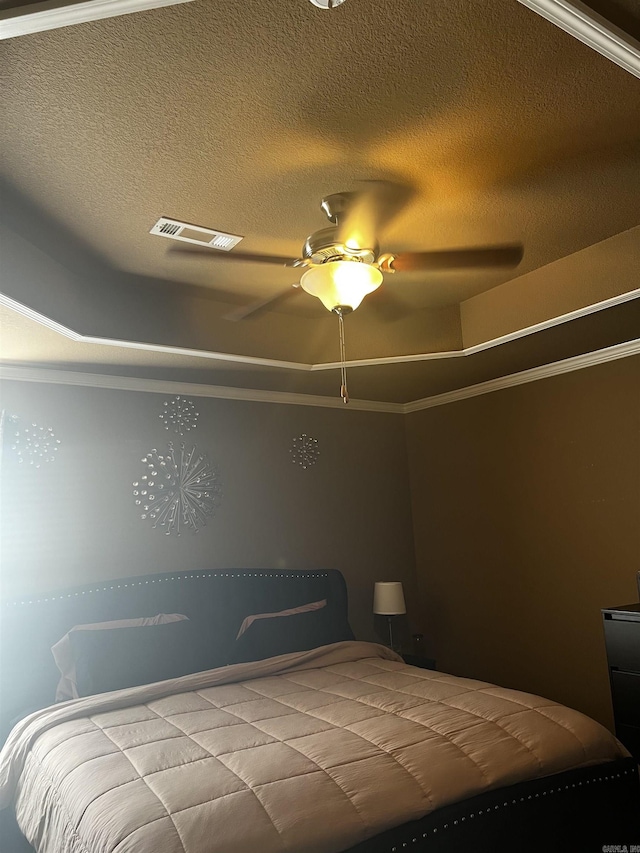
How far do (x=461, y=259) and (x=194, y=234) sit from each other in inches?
49.6

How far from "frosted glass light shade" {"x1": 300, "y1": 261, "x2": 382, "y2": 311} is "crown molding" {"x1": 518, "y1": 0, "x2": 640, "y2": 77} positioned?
105cm

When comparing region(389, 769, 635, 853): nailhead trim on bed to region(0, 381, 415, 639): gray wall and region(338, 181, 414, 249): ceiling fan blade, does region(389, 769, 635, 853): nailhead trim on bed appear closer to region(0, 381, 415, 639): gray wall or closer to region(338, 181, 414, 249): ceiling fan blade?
region(338, 181, 414, 249): ceiling fan blade

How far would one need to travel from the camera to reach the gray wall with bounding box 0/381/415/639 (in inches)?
146

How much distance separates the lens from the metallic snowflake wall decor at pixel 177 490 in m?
4.05

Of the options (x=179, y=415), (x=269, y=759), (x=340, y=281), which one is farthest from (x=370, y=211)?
(x=179, y=415)

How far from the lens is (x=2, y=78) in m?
1.73

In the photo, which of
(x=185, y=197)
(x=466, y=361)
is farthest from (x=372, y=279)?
(x=466, y=361)

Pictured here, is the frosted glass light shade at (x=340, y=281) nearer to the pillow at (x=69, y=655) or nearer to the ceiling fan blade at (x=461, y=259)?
the ceiling fan blade at (x=461, y=259)

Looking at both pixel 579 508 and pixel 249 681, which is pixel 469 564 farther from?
pixel 249 681

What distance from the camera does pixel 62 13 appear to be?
1368mm

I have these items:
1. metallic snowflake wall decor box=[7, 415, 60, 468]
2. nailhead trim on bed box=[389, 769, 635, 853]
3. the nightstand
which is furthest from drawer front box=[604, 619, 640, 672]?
metallic snowflake wall decor box=[7, 415, 60, 468]

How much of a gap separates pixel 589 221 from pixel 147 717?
9.45 ft

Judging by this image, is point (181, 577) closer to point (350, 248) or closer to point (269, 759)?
point (269, 759)

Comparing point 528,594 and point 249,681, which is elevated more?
point 528,594
